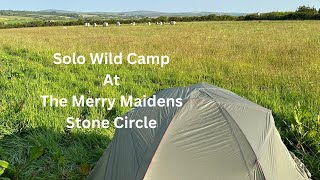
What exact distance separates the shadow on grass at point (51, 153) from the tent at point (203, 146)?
2.82ft

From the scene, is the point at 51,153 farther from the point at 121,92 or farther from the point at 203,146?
the point at 121,92

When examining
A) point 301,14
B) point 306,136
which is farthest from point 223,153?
point 301,14

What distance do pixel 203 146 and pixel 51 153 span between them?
8.66 ft

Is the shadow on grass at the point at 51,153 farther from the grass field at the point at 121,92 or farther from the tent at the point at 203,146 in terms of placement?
the tent at the point at 203,146

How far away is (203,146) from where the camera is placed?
3471 mm

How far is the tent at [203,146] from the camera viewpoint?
3.36m

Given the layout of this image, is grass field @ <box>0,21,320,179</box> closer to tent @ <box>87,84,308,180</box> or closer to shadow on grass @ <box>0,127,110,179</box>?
shadow on grass @ <box>0,127,110,179</box>

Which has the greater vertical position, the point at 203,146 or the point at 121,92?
the point at 203,146

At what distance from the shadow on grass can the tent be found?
86 centimetres

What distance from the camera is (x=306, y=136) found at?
527cm

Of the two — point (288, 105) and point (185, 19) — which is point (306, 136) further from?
point (185, 19)

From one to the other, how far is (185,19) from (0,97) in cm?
6324

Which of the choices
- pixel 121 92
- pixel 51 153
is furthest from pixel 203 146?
pixel 121 92

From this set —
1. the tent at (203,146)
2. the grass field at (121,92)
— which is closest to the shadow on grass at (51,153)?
the grass field at (121,92)
